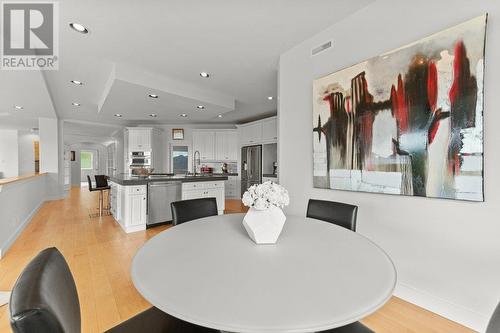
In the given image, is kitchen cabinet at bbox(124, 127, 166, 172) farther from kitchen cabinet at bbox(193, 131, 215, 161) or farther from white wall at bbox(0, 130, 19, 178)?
white wall at bbox(0, 130, 19, 178)

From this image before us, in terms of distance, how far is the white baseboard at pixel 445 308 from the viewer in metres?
1.48

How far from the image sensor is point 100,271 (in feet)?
7.59

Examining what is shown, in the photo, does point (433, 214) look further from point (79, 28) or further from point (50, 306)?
point (79, 28)

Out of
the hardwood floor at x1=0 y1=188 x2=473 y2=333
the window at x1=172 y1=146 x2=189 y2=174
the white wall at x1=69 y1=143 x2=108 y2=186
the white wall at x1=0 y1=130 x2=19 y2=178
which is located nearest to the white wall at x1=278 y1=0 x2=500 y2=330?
the hardwood floor at x1=0 y1=188 x2=473 y2=333

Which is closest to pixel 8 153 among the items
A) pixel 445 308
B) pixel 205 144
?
pixel 205 144

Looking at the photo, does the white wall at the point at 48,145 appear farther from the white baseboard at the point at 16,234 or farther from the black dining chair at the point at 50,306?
the black dining chair at the point at 50,306

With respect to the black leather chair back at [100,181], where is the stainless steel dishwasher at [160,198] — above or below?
below

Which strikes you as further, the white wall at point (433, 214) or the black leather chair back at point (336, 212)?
the black leather chair back at point (336, 212)

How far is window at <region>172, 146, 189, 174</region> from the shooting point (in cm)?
739

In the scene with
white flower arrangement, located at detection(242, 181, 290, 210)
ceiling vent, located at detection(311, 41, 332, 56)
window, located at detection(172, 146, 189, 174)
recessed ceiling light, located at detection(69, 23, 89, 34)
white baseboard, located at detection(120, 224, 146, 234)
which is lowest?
white baseboard, located at detection(120, 224, 146, 234)

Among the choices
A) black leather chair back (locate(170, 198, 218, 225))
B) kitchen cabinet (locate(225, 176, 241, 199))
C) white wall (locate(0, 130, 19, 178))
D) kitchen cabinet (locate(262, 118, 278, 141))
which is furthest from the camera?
white wall (locate(0, 130, 19, 178))

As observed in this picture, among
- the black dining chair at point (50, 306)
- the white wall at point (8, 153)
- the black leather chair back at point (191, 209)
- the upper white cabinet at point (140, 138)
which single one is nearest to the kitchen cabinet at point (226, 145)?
the upper white cabinet at point (140, 138)

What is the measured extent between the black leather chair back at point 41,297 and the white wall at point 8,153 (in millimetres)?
11656

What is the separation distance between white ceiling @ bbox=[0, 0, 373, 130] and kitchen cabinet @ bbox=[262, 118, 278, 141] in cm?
110
